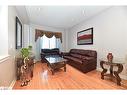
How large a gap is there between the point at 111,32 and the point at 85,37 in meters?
1.94

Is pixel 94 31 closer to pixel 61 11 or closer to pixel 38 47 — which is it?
pixel 61 11

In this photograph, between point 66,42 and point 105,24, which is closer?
point 105,24

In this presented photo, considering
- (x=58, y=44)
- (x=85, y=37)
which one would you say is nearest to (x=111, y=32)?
(x=85, y=37)

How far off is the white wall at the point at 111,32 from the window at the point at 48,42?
10.3 feet

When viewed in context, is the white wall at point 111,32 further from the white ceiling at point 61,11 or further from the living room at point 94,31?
the white ceiling at point 61,11

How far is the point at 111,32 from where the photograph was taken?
163 inches

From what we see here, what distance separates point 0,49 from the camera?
258cm

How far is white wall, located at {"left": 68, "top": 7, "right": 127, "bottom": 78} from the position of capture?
3.61 meters

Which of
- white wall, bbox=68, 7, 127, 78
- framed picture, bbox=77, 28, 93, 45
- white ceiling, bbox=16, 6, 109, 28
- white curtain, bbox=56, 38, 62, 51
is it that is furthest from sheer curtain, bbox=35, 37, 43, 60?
white wall, bbox=68, 7, 127, 78

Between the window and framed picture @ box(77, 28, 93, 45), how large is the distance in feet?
6.94

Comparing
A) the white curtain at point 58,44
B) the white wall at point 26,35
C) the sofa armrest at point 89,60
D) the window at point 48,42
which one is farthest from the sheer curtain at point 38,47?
the sofa armrest at point 89,60
